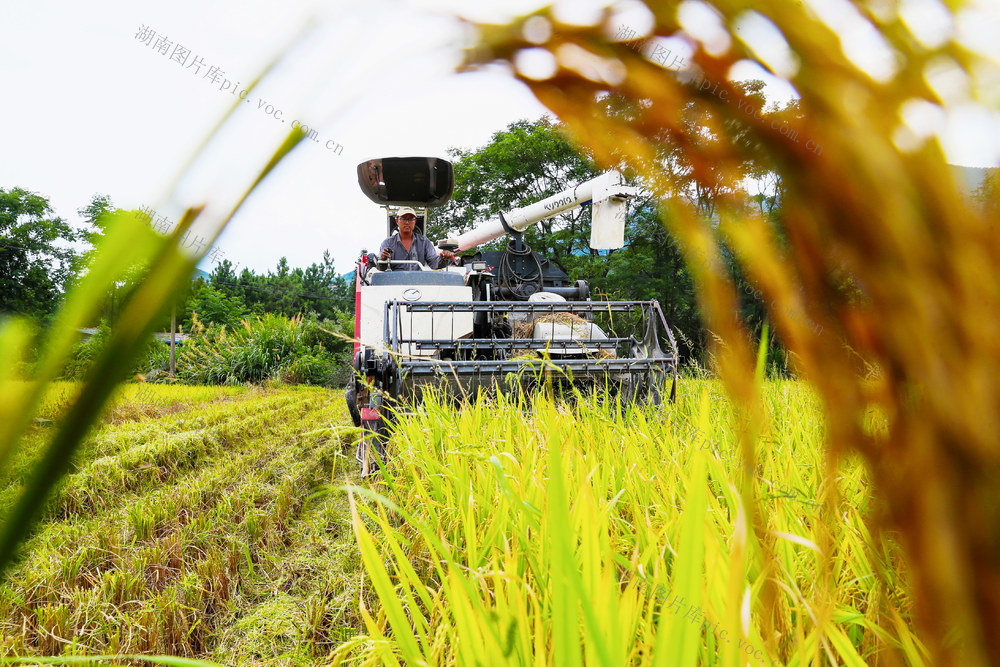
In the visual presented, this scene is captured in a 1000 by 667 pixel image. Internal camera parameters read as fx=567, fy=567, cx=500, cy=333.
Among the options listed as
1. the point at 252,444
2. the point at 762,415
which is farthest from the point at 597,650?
the point at 252,444

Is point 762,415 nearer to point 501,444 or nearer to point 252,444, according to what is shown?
point 501,444

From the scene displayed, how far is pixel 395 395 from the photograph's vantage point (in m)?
3.92

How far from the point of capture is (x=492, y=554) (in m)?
1.36

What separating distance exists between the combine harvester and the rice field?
0.52 m

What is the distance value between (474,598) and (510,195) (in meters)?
14.0

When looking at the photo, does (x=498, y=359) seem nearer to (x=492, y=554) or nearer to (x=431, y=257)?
(x=431, y=257)

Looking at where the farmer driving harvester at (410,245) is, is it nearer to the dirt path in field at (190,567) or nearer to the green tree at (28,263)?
the dirt path in field at (190,567)

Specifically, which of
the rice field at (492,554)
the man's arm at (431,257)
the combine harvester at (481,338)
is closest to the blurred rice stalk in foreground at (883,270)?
the rice field at (492,554)

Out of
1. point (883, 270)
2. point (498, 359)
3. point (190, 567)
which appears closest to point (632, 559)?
point (883, 270)

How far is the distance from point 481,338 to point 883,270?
4.54m

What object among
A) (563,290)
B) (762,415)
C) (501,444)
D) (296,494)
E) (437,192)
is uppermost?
(563,290)

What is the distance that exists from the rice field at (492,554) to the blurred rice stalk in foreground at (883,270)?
1.1 inches

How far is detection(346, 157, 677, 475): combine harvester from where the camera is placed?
11.9ft

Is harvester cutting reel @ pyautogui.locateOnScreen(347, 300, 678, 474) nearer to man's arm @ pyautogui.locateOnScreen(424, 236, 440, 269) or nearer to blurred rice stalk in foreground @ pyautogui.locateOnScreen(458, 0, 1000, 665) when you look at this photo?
man's arm @ pyautogui.locateOnScreen(424, 236, 440, 269)
